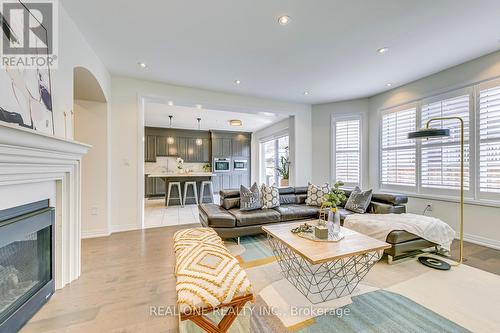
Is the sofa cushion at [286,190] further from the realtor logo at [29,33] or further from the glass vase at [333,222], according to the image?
the realtor logo at [29,33]

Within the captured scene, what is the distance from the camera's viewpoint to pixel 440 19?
2.22m

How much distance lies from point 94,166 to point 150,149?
15.3ft

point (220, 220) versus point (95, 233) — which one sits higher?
point (220, 220)

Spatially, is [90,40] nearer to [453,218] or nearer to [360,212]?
[360,212]

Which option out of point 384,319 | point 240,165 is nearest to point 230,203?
point 384,319

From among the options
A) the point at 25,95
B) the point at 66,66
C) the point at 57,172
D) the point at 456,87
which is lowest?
the point at 57,172

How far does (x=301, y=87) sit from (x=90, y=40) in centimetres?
354

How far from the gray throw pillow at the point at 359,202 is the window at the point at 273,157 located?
3380 mm

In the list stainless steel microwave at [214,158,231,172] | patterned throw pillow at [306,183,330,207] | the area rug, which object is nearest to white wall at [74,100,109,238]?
the area rug

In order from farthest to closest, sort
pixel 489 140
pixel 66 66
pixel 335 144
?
1. pixel 335 144
2. pixel 489 140
3. pixel 66 66

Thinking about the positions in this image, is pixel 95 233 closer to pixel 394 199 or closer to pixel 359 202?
pixel 359 202

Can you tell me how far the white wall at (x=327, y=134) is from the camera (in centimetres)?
495

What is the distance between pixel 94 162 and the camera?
137 inches

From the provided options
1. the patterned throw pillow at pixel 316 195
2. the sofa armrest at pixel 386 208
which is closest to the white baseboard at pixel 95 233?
the patterned throw pillow at pixel 316 195
